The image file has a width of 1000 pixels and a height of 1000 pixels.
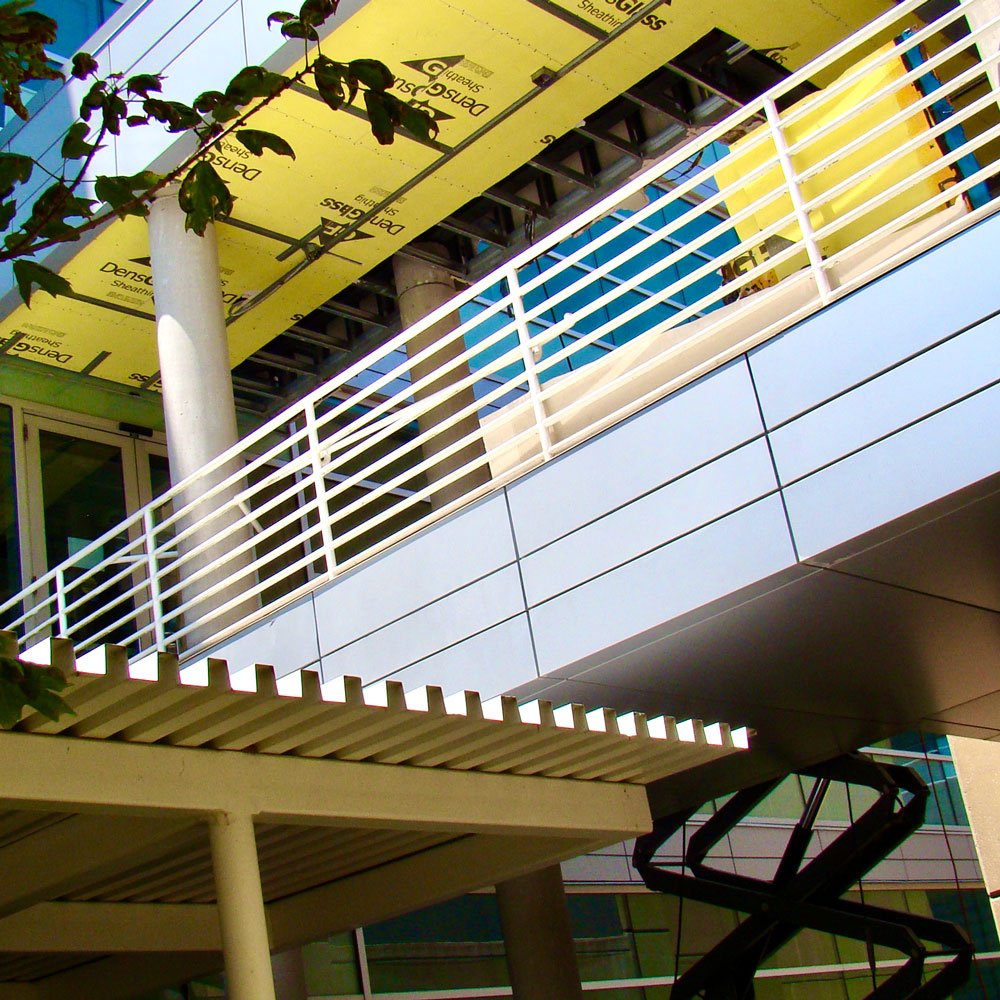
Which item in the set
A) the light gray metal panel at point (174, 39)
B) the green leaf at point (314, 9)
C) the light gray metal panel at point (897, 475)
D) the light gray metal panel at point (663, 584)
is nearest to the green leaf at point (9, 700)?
the green leaf at point (314, 9)

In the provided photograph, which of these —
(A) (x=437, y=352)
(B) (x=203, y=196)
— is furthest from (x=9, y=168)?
(A) (x=437, y=352)

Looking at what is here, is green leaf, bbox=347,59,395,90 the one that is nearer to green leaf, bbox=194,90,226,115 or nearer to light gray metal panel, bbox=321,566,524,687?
green leaf, bbox=194,90,226,115

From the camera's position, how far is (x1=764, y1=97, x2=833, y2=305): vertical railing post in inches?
271

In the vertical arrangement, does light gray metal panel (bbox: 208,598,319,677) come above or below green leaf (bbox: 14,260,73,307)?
above

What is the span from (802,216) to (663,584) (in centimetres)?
218

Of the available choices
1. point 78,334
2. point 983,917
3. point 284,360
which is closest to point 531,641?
point 78,334

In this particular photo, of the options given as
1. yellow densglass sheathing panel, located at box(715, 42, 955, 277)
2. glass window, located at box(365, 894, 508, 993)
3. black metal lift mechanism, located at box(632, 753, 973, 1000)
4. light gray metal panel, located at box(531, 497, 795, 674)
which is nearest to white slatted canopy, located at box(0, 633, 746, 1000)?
light gray metal panel, located at box(531, 497, 795, 674)

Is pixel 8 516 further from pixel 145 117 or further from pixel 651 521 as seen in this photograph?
pixel 145 117

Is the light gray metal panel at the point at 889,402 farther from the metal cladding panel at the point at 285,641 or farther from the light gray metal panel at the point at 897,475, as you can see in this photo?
the metal cladding panel at the point at 285,641

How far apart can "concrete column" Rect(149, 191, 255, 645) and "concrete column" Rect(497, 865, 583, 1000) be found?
4160 mm

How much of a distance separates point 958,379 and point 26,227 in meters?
4.66

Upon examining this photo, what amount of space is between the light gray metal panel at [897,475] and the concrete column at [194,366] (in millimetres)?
5796

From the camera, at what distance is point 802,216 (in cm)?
702

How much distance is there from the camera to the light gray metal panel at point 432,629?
826 centimetres
